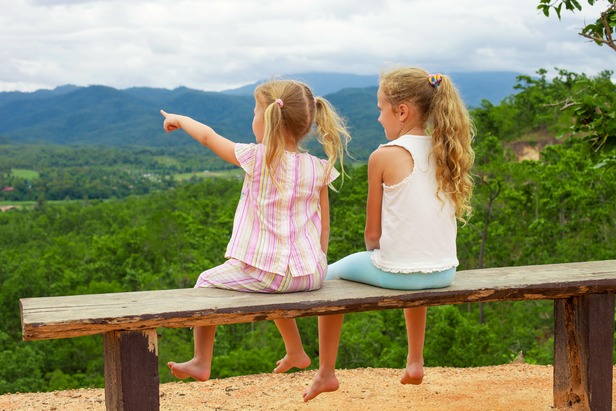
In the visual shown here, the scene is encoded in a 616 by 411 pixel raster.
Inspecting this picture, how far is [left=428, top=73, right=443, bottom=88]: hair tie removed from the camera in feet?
10.8

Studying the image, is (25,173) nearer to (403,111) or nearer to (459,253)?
(459,253)

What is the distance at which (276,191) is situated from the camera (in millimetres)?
3275

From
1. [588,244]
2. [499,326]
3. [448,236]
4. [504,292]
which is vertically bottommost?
[499,326]

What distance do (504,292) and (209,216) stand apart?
107 ft

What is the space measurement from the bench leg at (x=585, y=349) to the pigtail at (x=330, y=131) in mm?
1465

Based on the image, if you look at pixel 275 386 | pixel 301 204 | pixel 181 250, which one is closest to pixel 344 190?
pixel 181 250

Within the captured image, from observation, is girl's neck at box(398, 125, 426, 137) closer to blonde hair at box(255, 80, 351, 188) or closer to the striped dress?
blonde hair at box(255, 80, 351, 188)

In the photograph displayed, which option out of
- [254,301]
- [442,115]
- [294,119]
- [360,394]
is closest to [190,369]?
[254,301]

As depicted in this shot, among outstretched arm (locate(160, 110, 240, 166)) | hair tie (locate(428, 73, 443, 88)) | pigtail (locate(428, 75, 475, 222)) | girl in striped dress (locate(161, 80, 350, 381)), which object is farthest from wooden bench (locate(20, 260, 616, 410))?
hair tie (locate(428, 73, 443, 88))

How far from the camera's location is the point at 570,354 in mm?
3955

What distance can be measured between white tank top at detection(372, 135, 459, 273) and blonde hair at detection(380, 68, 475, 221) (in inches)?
2.1

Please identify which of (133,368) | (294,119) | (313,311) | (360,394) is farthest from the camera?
(360,394)

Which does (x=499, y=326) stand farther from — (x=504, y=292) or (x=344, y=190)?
(x=504, y=292)

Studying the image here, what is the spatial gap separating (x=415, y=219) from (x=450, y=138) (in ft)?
1.23
